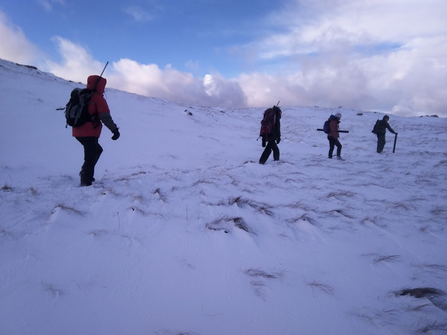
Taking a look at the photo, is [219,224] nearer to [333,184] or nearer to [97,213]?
[97,213]

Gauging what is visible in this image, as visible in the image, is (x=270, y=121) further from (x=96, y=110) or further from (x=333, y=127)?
(x=96, y=110)

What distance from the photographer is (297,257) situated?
229 centimetres

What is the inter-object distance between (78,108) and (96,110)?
0.84ft

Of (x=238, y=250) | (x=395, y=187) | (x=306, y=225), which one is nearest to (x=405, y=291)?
(x=306, y=225)

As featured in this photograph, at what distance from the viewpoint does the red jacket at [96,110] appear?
12.6 ft

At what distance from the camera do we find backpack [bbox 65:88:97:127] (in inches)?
147

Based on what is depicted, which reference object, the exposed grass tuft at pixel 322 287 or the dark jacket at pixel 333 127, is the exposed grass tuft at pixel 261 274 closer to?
the exposed grass tuft at pixel 322 287

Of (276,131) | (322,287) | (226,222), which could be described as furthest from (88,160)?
(276,131)

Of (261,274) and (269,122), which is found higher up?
(269,122)

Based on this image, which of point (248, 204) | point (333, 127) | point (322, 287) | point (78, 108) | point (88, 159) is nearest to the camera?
point (322, 287)

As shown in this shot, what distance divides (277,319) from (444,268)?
1849 mm

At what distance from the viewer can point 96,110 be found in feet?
12.7

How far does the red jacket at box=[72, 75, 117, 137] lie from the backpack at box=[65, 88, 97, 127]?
0.06m

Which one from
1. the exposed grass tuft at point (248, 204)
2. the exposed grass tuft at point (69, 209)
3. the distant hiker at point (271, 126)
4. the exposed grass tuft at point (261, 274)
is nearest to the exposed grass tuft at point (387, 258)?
the exposed grass tuft at point (261, 274)
